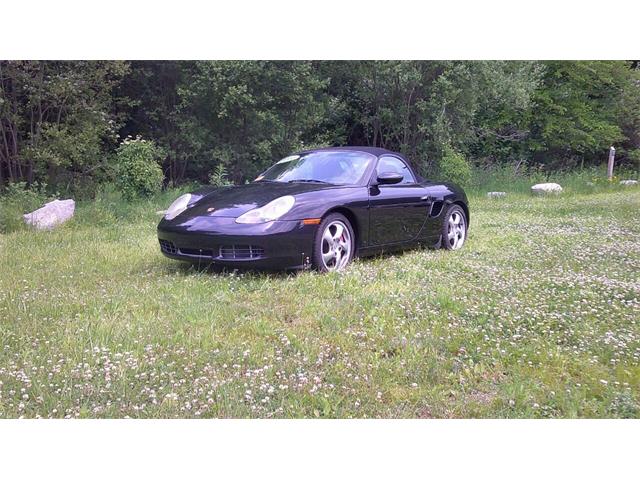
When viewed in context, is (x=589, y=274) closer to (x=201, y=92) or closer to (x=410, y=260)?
(x=410, y=260)

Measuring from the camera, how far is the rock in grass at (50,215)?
26.0ft

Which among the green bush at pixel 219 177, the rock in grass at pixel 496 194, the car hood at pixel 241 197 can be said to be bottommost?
the rock in grass at pixel 496 194

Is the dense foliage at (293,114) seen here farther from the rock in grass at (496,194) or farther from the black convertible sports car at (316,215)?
the black convertible sports car at (316,215)

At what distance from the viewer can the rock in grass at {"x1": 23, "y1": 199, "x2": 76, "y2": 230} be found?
7.93 m

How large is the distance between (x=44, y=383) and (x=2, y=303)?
61.6 inches

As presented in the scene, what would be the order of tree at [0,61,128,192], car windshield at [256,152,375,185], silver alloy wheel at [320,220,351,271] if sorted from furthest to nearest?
tree at [0,61,128,192] → car windshield at [256,152,375,185] → silver alloy wheel at [320,220,351,271]

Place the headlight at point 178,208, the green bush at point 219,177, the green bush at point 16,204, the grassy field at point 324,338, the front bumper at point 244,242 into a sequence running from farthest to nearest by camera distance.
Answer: the green bush at point 219,177
the green bush at point 16,204
the headlight at point 178,208
the front bumper at point 244,242
the grassy field at point 324,338

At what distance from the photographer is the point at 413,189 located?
6.07 m

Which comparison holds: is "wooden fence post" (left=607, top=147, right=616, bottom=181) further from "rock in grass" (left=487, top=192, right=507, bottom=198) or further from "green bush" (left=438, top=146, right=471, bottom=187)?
"green bush" (left=438, top=146, right=471, bottom=187)

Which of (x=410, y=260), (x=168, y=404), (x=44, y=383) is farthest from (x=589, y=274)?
(x=44, y=383)

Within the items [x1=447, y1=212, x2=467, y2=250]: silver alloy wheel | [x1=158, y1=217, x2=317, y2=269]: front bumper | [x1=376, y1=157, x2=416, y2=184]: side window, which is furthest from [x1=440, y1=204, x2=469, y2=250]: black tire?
[x1=158, y1=217, x2=317, y2=269]: front bumper

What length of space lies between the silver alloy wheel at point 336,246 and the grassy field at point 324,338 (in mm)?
159

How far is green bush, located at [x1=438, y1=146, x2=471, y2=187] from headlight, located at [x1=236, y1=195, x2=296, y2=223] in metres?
10.3

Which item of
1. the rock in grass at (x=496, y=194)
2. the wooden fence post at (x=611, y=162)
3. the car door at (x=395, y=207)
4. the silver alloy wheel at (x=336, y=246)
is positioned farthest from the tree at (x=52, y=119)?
the wooden fence post at (x=611, y=162)
